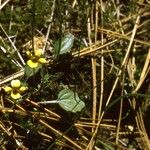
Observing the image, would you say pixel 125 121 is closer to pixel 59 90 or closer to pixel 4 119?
pixel 59 90

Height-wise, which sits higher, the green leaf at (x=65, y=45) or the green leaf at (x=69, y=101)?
the green leaf at (x=65, y=45)

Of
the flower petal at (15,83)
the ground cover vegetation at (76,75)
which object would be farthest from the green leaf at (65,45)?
the flower petal at (15,83)

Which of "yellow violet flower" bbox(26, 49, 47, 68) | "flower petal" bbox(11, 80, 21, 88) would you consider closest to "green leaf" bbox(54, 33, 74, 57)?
"yellow violet flower" bbox(26, 49, 47, 68)

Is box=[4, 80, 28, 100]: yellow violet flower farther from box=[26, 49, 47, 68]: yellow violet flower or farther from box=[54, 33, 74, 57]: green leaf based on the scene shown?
box=[54, 33, 74, 57]: green leaf

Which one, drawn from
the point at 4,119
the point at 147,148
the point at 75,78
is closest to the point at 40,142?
the point at 4,119

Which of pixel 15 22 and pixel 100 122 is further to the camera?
pixel 15 22

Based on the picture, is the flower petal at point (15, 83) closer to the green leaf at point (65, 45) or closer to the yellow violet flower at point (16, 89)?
the yellow violet flower at point (16, 89)

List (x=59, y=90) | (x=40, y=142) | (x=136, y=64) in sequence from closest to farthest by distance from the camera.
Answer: (x=40, y=142) < (x=59, y=90) < (x=136, y=64)

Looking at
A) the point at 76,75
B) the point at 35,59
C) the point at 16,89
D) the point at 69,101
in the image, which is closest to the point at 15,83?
the point at 16,89
